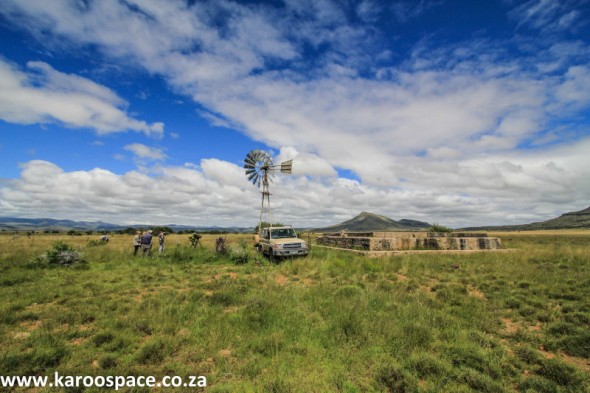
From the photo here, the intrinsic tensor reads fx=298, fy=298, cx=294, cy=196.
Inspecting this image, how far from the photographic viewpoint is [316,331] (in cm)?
664

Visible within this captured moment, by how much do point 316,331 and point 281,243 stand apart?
1122 cm

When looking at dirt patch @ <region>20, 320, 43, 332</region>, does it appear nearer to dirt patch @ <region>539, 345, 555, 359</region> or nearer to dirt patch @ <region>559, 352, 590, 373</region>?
dirt patch @ <region>539, 345, 555, 359</region>

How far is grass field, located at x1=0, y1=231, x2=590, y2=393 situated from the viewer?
4910mm

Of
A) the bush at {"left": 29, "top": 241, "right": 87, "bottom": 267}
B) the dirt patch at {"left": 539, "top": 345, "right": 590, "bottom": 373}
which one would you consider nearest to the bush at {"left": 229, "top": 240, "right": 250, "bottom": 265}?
the bush at {"left": 29, "top": 241, "right": 87, "bottom": 267}

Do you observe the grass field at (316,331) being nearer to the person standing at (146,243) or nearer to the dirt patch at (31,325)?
the dirt patch at (31,325)

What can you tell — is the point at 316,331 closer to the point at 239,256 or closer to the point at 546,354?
the point at 546,354

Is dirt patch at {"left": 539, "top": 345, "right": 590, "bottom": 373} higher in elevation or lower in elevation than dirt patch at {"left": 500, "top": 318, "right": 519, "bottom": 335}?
lower

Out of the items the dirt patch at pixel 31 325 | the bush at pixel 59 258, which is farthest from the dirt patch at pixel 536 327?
the bush at pixel 59 258

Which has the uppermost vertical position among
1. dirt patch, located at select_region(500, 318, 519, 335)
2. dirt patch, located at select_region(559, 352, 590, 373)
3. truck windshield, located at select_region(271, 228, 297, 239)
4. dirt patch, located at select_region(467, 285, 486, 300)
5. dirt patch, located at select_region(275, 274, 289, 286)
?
truck windshield, located at select_region(271, 228, 297, 239)

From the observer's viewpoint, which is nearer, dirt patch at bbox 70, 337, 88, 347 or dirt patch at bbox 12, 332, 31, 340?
dirt patch at bbox 70, 337, 88, 347

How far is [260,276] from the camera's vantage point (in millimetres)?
13297

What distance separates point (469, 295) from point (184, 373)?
8854mm

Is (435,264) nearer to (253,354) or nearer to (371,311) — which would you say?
(371,311)

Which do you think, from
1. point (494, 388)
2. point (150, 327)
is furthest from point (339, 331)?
point (150, 327)
